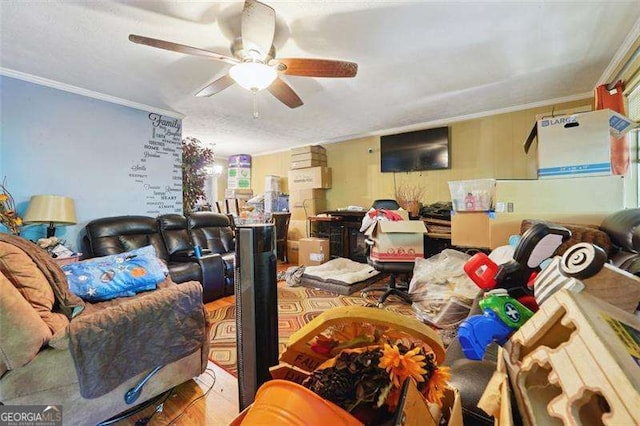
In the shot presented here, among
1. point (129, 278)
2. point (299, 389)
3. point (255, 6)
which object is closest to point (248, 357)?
point (299, 389)

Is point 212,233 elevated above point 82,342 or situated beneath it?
elevated above

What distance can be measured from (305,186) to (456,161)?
2469 mm

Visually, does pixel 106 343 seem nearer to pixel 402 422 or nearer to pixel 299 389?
pixel 299 389

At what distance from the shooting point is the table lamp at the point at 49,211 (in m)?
2.36

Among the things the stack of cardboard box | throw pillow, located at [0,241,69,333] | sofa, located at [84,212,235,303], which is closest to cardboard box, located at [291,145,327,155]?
the stack of cardboard box

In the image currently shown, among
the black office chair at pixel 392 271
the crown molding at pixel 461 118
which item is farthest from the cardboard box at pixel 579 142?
the black office chair at pixel 392 271

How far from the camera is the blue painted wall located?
8.25 ft

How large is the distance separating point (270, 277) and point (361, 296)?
87.6 inches

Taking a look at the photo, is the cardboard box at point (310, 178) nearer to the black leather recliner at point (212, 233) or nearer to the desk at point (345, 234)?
the desk at point (345, 234)

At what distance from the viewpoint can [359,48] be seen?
2045 millimetres

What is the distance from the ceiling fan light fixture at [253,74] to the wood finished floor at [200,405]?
6.16ft

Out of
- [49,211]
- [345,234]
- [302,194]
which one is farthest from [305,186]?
[49,211]

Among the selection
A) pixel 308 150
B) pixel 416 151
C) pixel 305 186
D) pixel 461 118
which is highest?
pixel 461 118

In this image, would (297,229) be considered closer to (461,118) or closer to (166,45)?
(461,118)
